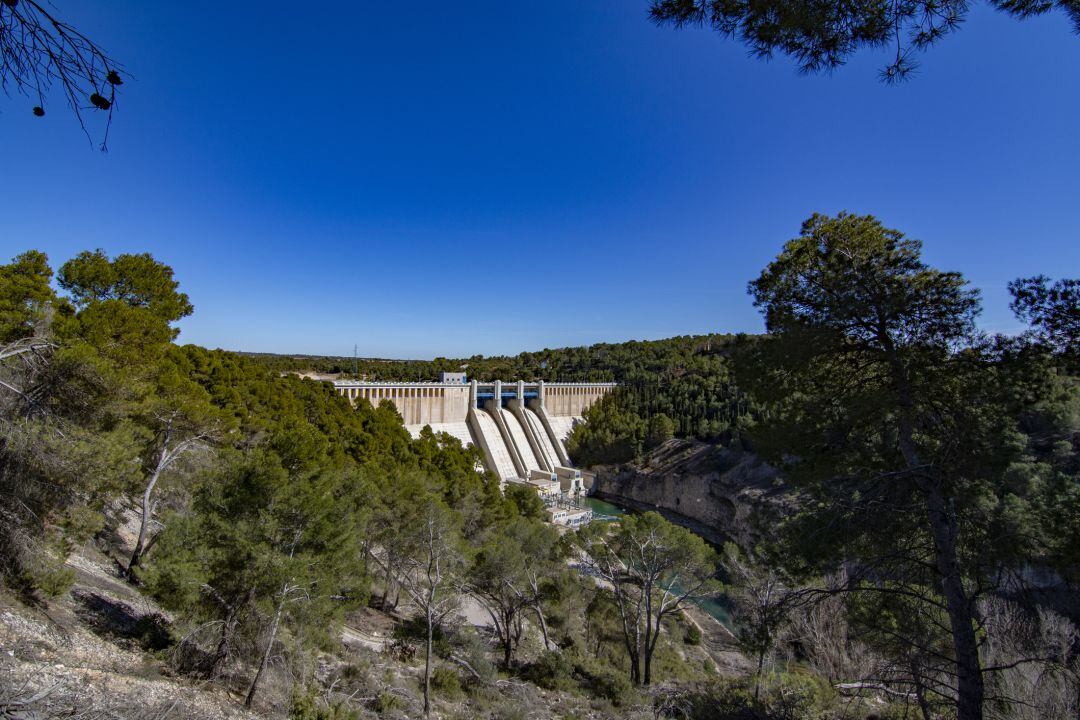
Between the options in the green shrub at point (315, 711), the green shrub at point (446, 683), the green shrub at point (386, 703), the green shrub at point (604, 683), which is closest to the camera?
the green shrub at point (315, 711)

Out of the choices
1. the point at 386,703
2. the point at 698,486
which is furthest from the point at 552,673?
the point at 698,486

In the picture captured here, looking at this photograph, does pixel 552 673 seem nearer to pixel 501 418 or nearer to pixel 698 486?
pixel 698 486

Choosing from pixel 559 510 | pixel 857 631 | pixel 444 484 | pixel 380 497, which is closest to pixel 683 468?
pixel 559 510

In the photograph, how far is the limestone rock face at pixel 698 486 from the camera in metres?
28.1

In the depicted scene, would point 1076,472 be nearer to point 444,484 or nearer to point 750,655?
point 750,655

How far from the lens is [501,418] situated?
134ft

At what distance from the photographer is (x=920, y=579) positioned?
4945 mm

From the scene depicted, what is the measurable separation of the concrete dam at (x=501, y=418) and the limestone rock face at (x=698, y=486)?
4.13 metres

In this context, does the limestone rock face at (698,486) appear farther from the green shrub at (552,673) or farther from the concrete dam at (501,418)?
the green shrub at (552,673)

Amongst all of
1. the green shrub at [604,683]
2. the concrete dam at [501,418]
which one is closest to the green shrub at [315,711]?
the green shrub at [604,683]

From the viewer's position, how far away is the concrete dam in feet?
118

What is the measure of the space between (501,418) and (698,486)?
55.8 feet

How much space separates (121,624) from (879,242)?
476 inches

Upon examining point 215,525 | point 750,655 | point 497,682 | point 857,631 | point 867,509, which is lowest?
point 750,655
